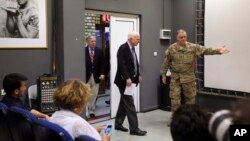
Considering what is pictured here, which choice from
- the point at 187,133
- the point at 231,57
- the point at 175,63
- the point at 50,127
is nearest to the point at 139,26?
the point at 175,63

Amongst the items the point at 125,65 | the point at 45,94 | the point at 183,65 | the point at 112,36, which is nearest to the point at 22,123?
the point at 45,94

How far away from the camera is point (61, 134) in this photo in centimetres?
165

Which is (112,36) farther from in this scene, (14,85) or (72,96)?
(72,96)

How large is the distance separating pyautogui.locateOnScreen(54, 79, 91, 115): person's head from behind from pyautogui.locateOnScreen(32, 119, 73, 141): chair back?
24 centimetres

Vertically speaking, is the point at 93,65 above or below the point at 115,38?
below

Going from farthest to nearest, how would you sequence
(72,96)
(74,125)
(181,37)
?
(181,37) → (72,96) → (74,125)

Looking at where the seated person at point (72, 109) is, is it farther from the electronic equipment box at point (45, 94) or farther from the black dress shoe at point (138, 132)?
the black dress shoe at point (138, 132)

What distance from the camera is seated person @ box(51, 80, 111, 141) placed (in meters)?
1.86

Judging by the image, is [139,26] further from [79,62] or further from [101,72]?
[79,62]

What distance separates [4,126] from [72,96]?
2.52 ft

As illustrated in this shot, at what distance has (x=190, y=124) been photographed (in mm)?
989

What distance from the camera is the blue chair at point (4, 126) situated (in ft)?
7.61

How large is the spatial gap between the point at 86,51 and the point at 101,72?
461 mm

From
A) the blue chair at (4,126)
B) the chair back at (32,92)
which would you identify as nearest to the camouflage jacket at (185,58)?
the chair back at (32,92)
